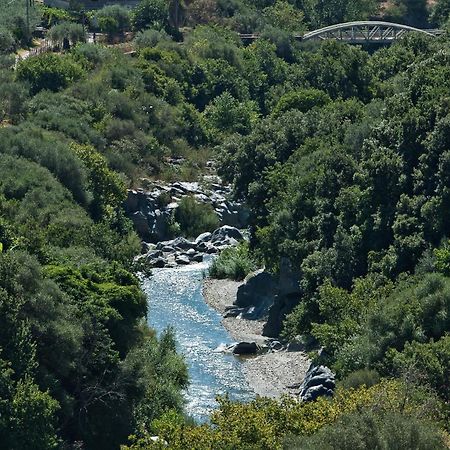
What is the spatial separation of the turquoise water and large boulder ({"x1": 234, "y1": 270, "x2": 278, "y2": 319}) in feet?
7.13

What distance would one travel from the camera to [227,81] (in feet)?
417

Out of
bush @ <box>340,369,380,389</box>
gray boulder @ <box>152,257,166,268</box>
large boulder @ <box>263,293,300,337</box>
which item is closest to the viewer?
bush @ <box>340,369,380,389</box>

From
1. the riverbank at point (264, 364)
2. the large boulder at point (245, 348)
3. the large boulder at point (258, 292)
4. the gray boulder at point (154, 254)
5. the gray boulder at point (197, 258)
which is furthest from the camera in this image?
the gray boulder at point (197, 258)

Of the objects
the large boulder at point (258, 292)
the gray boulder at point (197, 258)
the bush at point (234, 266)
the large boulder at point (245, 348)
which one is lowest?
the gray boulder at point (197, 258)

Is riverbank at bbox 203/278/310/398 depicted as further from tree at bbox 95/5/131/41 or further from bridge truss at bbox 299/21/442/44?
bridge truss at bbox 299/21/442/44

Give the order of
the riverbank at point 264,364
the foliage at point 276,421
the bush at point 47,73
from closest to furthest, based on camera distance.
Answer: the foliage at point 276,421, the riverbank at point 264,364, the bush at point 47,73

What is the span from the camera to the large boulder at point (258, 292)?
7819 centimetres

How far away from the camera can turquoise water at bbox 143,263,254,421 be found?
62219mm

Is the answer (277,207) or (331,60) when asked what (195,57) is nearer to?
(331,60)

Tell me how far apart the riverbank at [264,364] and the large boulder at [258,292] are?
0.84 meters

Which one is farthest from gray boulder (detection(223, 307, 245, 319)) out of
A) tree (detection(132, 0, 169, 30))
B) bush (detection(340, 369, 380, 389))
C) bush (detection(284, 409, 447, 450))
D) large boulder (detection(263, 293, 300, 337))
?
tree (detection(132, 0, 169, 30))

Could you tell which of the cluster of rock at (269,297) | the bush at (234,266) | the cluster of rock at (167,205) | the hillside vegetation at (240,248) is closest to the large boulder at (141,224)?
the cluster of rock at (167,205)

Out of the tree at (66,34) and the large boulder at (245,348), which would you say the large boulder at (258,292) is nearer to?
the large boulder at (245,348)

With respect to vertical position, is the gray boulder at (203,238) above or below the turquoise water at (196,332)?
below
